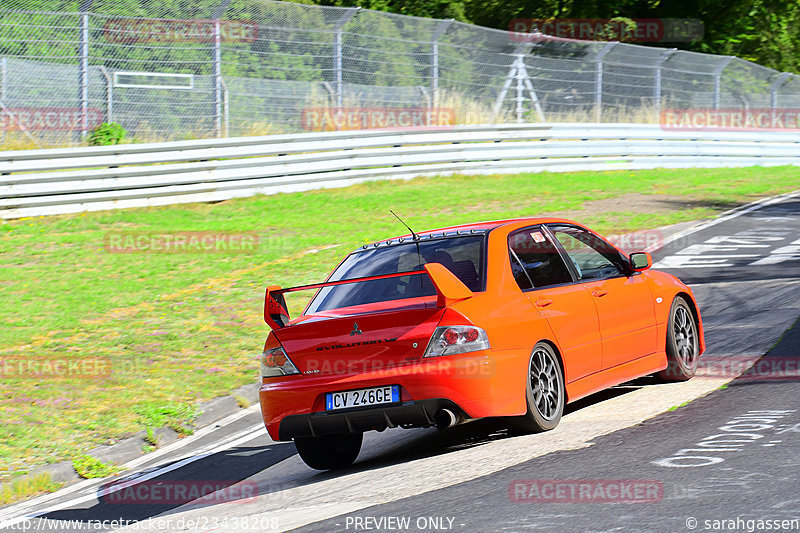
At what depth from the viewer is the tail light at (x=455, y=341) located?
6008 millimetres

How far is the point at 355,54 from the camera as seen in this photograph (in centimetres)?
2169

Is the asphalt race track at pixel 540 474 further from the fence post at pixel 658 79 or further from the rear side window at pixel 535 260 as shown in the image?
the fence post at pixel 658 79

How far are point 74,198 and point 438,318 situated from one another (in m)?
12.5

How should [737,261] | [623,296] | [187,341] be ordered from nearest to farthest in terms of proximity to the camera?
[623,296], [187,341], [737,261]

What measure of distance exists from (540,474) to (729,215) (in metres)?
14.1

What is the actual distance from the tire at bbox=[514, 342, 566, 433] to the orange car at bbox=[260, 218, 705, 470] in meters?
0.01

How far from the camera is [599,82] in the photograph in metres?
27.1

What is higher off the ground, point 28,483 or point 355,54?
point 355,54

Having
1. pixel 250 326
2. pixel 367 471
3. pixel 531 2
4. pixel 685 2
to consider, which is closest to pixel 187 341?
pixel 250 326

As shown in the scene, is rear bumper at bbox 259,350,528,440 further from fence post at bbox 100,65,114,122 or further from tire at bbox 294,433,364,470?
fence post at bbox 100,65,114,122

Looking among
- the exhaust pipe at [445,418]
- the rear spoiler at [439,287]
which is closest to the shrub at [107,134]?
the rear spoiler at [439,287]

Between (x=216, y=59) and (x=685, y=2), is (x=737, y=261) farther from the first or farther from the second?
(x=685, y=2)

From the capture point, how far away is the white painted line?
50.0 ft

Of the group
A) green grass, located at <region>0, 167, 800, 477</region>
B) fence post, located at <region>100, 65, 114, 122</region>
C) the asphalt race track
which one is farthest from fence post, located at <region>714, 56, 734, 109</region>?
the asphalt race track
